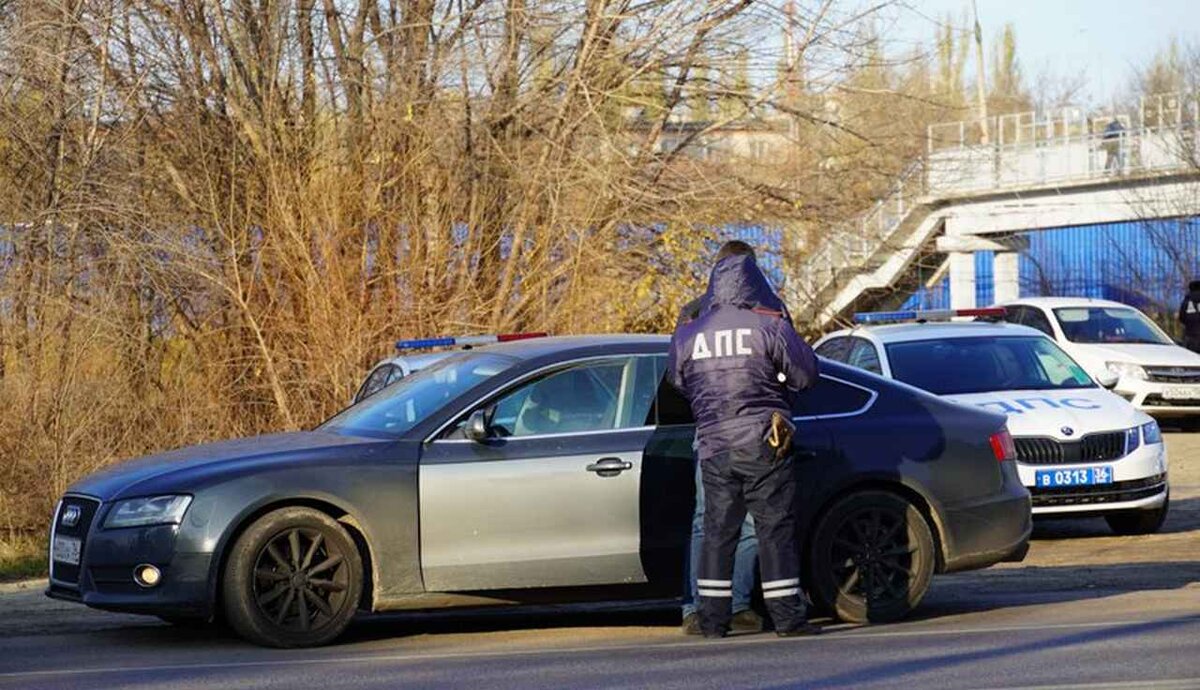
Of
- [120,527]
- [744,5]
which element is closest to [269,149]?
[744,5]

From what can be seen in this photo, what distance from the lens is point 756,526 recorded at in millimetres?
8680

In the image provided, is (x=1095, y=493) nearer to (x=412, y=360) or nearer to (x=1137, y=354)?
(x=412, y=360)

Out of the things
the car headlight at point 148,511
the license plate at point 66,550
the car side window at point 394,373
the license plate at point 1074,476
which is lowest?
the license plate at point 1074,476

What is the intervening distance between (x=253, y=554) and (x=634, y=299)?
32.4 ft

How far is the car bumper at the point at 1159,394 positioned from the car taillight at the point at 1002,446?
13686 mm

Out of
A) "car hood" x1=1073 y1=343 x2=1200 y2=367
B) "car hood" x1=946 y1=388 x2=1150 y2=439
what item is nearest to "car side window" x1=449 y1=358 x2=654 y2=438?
"car hood" x1=946 y1=388 x2=1150 y2=439

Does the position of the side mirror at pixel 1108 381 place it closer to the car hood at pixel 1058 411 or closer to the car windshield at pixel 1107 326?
the car hood at pixel 1058 411

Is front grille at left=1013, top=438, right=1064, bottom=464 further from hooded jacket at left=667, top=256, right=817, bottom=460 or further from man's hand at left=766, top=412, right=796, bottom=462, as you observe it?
man's hand at left=766, top=412, right=796, bottom=462

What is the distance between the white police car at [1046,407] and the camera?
12695mm

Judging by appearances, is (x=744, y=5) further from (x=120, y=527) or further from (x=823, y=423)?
(x=120, y=527)

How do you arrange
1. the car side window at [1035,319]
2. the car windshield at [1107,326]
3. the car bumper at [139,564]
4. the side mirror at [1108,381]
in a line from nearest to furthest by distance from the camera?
the car bumper at [139,564] < the side mirror at [1108,381] < the car windshield at [1107,326] < the car side window at [1035,319]

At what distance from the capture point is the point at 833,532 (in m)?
9.21

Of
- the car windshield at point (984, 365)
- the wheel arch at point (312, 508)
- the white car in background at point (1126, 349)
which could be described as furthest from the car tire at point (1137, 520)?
the white car in background at point (1126, 349)

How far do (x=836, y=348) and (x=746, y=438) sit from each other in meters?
6.97
